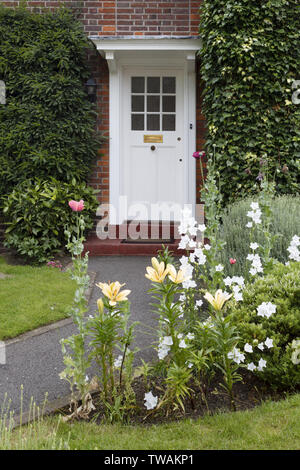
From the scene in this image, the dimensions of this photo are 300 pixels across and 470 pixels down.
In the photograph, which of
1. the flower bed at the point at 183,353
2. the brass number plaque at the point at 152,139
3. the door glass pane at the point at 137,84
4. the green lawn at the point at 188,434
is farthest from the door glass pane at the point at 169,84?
the green lawn at the point at 188,434

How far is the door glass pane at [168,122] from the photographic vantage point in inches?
335

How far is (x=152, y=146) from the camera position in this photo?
8.53 metres

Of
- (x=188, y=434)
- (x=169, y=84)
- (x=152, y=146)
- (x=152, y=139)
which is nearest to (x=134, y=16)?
(x=169, y=84)

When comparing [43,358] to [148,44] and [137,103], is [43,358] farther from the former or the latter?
[137,103]

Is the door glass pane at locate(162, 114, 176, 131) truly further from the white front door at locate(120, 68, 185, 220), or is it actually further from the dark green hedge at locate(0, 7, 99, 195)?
the dark green hedge at locate(0, 7, 99, 195)

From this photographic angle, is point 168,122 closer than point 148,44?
No

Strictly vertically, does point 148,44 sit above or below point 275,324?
above

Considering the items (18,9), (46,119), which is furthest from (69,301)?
(18,9)

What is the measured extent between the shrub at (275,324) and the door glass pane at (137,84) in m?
5.82

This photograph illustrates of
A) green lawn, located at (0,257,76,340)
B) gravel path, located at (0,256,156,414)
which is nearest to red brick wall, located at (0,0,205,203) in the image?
green lawn, located at (0,257,76,340)

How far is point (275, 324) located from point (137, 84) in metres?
6.23

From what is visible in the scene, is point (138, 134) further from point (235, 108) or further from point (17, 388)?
point (17, 388)

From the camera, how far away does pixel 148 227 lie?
322 inches

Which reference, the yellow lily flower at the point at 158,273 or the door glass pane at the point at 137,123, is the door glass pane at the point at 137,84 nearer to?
the door glass pane at the point at 137,123
